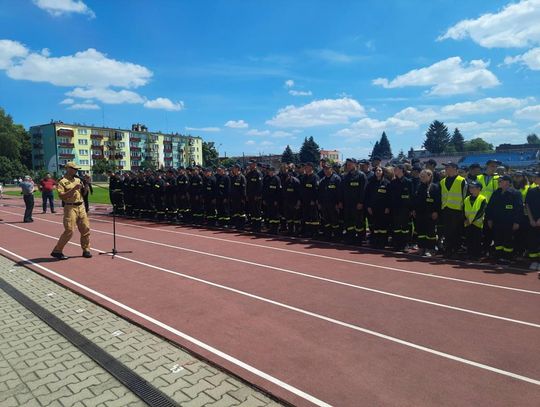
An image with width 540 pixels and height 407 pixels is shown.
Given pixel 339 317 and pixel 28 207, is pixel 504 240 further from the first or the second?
pixel 28 207

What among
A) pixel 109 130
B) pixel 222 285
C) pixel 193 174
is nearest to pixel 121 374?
pixel 222 285

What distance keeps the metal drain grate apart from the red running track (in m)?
0.71

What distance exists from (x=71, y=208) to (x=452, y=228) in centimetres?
879

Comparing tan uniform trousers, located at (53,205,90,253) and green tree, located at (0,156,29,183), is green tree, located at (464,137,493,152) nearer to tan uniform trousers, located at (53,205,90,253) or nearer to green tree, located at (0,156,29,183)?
green tree, located at (0,156,29,183)

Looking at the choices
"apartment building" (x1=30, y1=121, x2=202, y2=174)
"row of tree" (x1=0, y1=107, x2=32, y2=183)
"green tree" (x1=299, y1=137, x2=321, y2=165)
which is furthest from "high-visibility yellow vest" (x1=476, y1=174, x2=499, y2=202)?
"row of tree" (x1=0, y1=107, x2=32, y2=183)

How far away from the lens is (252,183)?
1324cm

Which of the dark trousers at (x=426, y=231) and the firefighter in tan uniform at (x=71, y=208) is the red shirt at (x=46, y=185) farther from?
the dark trousers at (x=426, y=231)

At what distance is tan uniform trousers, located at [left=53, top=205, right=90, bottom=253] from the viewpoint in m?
8.95

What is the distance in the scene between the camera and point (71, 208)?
9070mm

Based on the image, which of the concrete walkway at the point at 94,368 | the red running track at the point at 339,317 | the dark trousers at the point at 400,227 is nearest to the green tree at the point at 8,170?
the red running track at the point at 339,317

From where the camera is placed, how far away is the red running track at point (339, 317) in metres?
3.67

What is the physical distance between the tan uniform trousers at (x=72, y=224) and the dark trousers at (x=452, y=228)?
845 cm

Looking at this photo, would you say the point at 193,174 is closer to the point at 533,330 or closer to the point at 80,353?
the point at 80,353

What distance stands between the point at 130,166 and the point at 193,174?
98.8 meters
